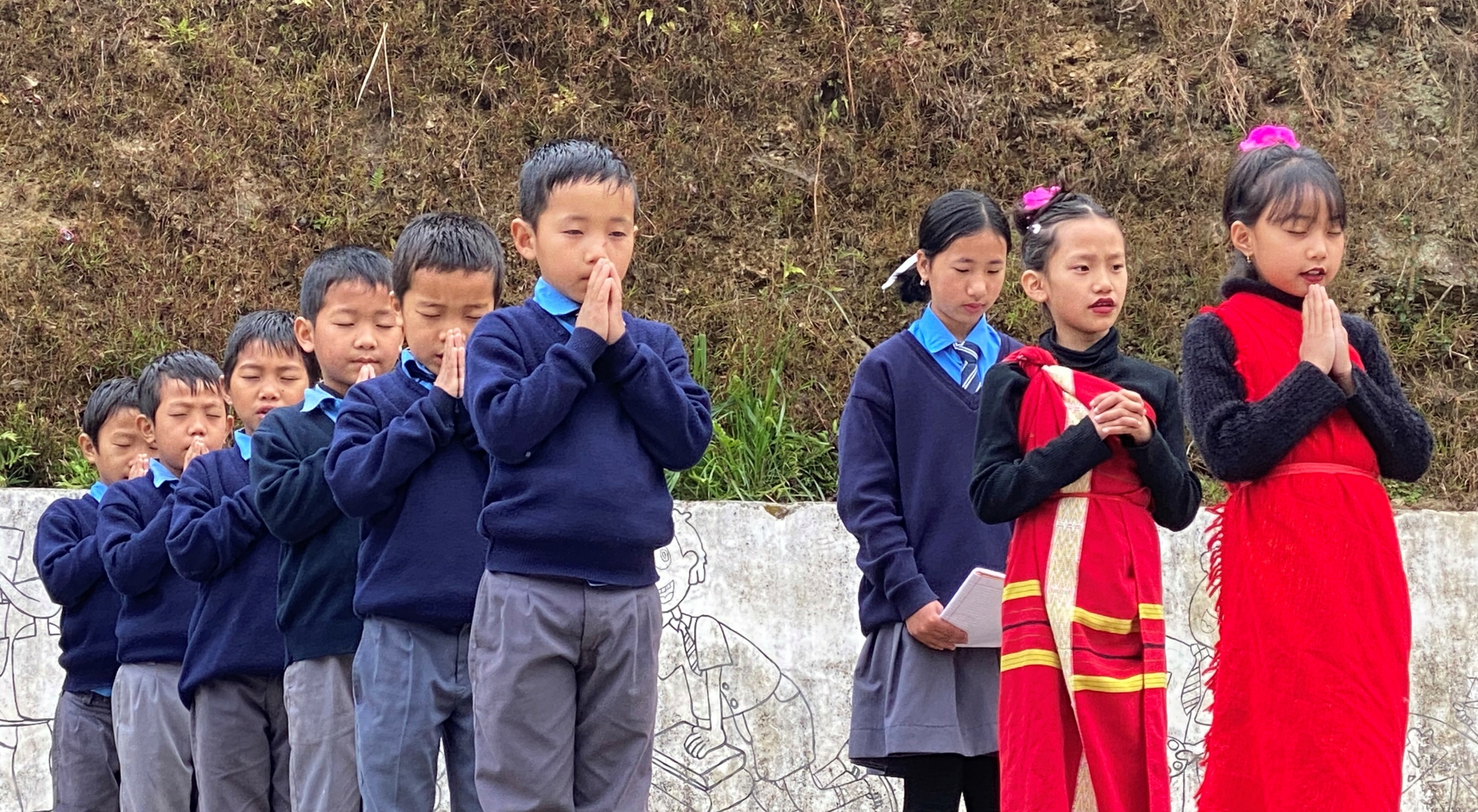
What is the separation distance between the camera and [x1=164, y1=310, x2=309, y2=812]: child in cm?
392

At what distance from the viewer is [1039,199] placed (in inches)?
143

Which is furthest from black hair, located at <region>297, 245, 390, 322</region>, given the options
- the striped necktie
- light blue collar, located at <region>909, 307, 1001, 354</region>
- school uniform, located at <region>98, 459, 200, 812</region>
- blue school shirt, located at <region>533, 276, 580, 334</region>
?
the striped necktie

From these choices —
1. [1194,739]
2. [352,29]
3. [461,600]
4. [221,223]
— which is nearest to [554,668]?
[461,600]

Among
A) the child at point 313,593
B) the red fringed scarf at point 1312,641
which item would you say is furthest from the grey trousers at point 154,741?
the red fringed scarf at point 1312,641

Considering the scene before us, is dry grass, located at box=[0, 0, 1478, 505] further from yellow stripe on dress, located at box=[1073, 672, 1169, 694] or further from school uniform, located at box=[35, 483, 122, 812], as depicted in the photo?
yellow stripe on dress, located at box=[1073, 672, 1169, 694]

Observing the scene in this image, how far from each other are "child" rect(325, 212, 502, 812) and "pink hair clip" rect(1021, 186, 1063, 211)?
1369 millimetres

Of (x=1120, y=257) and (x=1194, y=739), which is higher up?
(x=1120, y=257)

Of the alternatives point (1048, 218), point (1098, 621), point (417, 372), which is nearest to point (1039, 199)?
point (1048, 218)

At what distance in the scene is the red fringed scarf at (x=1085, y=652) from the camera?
2.99 metres

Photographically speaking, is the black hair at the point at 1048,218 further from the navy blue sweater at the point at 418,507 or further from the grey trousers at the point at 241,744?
the grey trousers at the point at 241,744

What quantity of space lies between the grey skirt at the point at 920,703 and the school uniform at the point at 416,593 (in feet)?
3.05

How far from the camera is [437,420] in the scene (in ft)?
10.9

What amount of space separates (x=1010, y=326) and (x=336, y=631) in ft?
13.8

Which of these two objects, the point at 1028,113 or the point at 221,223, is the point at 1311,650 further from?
the point at 221,223
